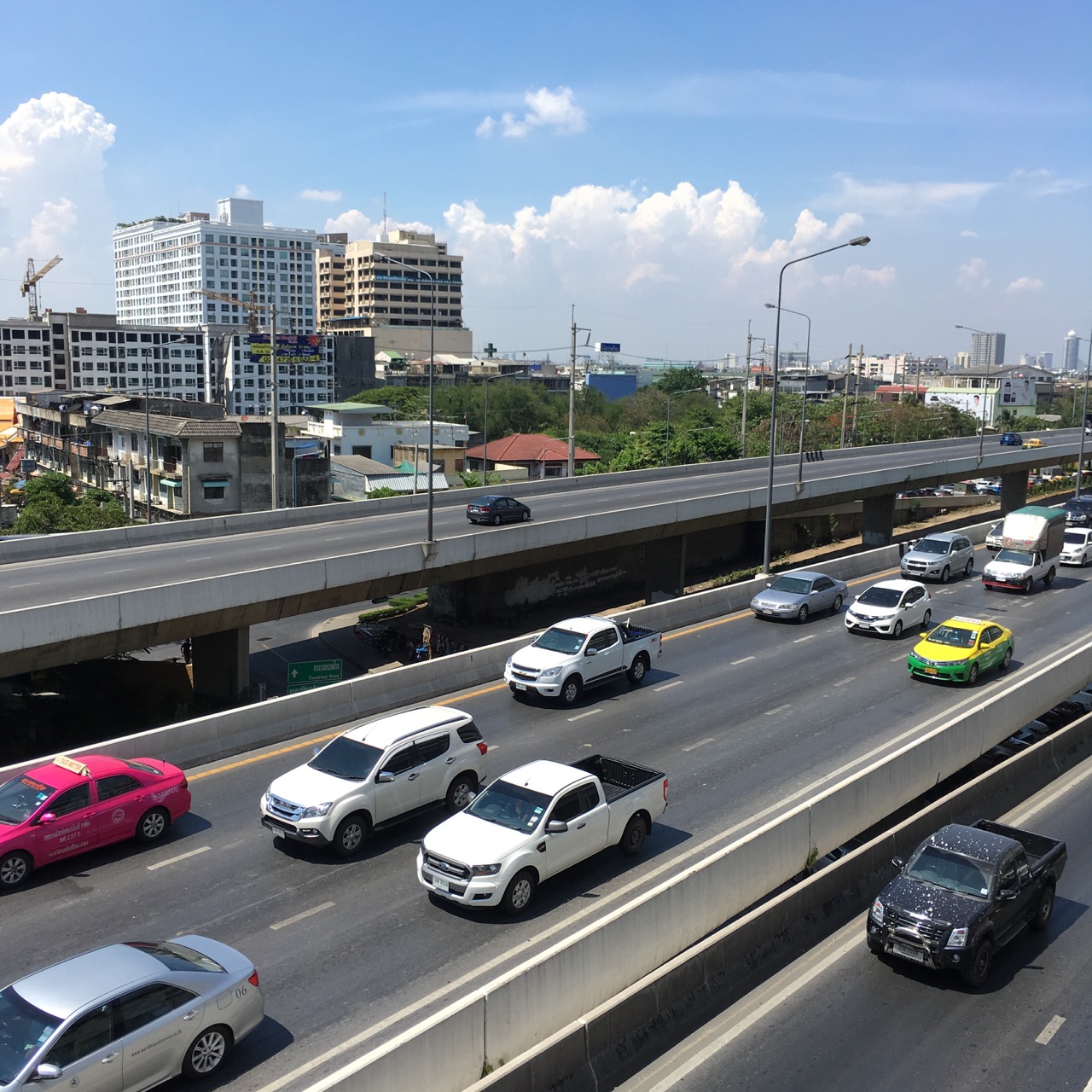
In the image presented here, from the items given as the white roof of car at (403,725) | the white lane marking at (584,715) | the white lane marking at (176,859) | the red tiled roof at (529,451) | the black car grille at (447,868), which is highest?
the red tiled roof at (529,451)

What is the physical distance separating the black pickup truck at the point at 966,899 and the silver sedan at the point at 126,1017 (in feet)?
23.1

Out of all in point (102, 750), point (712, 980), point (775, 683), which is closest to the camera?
point (712, 980)

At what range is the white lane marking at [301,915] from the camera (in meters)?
12.8

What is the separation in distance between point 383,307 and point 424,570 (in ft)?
564

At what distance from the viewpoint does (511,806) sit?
13.6m

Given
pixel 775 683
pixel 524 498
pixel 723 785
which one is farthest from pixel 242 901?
pixel 524 498

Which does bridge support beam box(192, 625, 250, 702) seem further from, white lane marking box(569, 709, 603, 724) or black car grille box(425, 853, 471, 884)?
black car grille box(425, 853, 471, 884)

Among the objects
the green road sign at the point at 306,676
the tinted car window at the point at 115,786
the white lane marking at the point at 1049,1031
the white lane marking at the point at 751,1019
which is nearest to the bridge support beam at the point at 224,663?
the green road sign at the point at 306,676

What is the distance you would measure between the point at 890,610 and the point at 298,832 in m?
18.5

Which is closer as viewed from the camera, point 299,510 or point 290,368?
point 299,510

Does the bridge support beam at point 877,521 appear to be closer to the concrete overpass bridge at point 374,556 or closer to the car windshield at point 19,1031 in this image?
the concrete overpass bridge at point 374,556

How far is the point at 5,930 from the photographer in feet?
41.0

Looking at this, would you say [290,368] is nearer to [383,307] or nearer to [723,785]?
[383,307]

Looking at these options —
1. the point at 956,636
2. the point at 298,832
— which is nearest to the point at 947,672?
the point at 956,636
